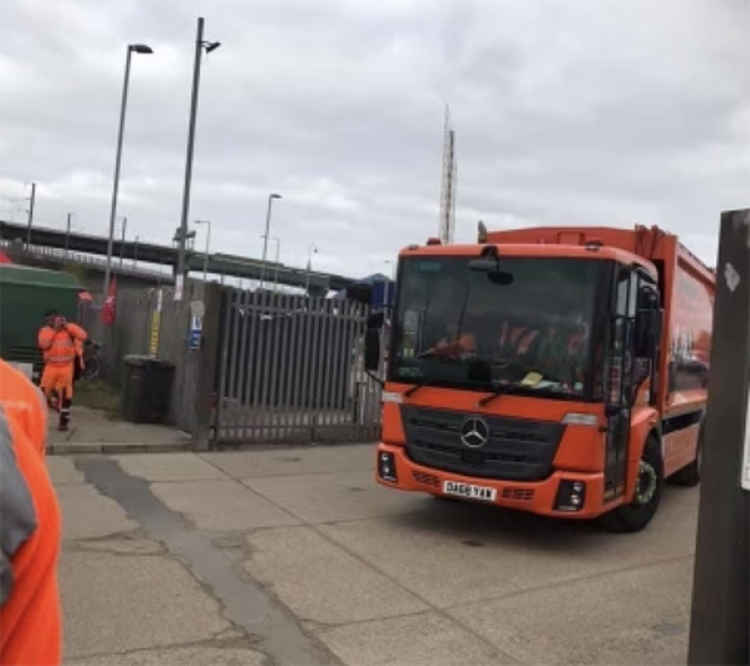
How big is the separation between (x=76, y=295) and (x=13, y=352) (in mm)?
1867

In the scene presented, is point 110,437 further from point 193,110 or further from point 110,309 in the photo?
point 193,110

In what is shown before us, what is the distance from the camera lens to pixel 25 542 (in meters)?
1.21

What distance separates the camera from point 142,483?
9039 mm

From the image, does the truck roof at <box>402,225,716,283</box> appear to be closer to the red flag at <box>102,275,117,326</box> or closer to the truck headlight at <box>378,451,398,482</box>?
the truck headlight at <box>378,451,398,482</box>

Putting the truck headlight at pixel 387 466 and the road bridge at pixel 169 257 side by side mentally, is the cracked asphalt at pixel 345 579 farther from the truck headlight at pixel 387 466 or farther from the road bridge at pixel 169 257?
the road bridge at pixel 169 257

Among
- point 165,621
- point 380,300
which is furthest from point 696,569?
point 380,300

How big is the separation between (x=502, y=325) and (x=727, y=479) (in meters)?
3.85

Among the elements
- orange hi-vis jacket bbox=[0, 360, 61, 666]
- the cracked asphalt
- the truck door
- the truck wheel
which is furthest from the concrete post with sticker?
the truck wheel

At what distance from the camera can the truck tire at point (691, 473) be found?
35.9 feet

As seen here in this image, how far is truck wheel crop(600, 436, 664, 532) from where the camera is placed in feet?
25.5

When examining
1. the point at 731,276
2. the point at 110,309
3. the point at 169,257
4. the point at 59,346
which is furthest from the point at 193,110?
the point at 169,257

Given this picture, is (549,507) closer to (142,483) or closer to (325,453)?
(142,483)

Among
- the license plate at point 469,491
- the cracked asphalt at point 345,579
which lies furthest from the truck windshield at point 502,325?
the cracked asphalt at point 345,579

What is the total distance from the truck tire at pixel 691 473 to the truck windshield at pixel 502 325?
4924 mm
